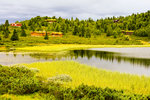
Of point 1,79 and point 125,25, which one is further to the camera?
point 125,25

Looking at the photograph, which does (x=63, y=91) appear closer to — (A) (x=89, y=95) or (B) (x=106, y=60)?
(A) (x=89, y=95)

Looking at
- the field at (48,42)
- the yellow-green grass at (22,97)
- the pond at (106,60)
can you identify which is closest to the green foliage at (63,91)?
the yellow-green grass at (22,97)

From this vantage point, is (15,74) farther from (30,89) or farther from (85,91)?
(85,91)

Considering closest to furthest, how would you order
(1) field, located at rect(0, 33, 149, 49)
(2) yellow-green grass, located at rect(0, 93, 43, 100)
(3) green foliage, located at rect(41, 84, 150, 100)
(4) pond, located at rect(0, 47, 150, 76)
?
1. (3) green foliage, located at rect(41, 84, 150, 100)
2. (2) yellow-green grass, located at rect(0, 93, 43, 100)
3. (4) pond, located at rect(0, 47, 150, 76)
4. (1) field, located at rect(0, 33, 149, 49)

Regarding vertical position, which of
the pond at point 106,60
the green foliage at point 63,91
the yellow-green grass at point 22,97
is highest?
the green foliage at point 63,91

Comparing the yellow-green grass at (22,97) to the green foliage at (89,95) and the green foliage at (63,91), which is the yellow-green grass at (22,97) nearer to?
the green foliage at (63,91)

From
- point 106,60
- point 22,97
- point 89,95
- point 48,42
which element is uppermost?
point 48,42

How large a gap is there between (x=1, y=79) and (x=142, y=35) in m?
147

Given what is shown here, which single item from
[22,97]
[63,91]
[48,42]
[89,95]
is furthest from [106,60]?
[48,42]

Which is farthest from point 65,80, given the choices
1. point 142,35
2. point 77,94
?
point 142,35

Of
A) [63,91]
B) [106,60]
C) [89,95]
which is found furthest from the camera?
[106,60]

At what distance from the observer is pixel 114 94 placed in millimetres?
10219

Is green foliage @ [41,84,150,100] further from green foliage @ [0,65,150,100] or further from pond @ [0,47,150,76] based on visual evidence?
pond @ [0,47,150,76]

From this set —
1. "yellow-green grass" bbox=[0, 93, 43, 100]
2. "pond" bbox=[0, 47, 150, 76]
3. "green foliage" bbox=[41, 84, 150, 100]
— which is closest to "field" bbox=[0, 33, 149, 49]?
"pond" bbox=[0, 47, 150, 76]
